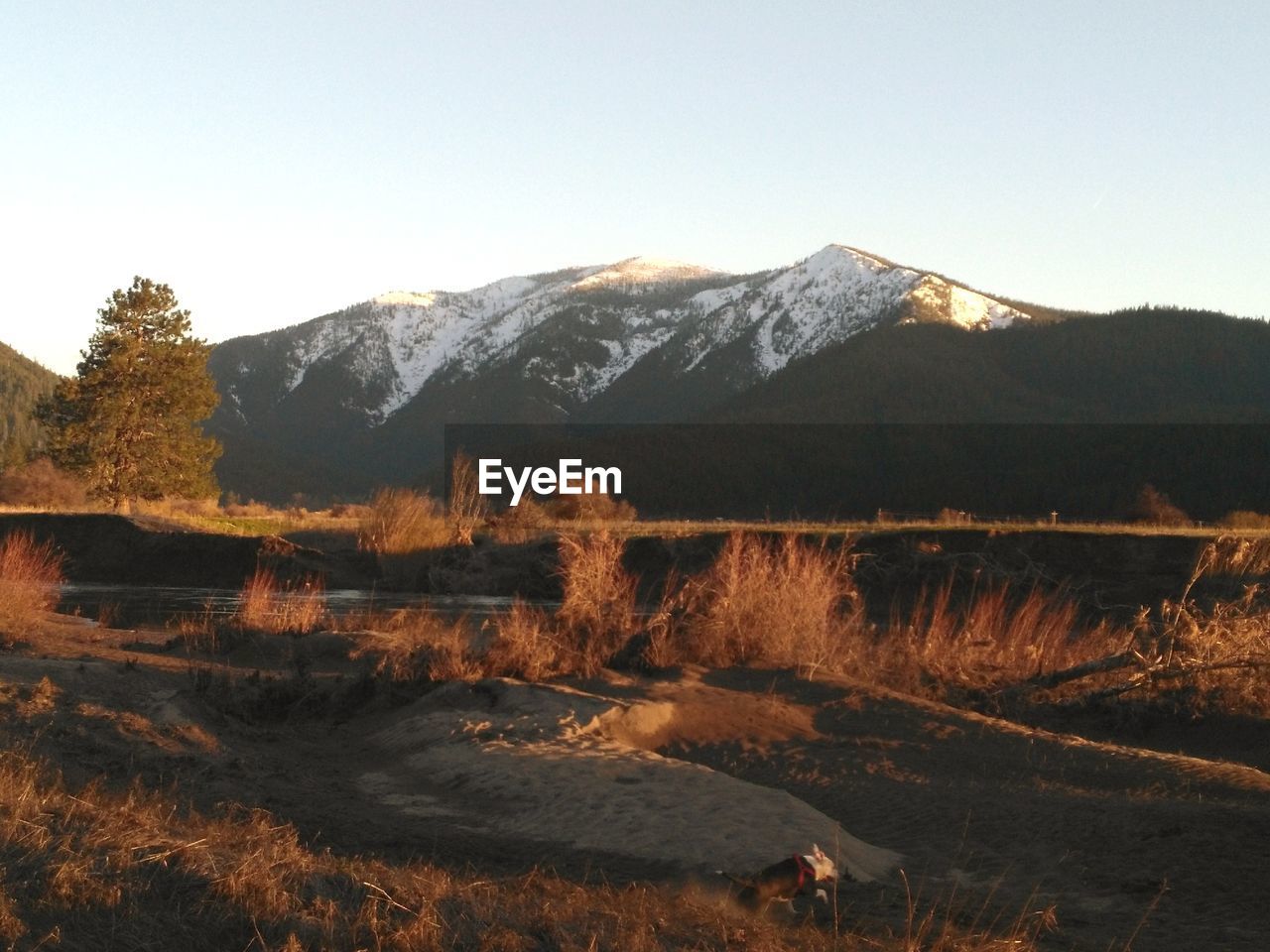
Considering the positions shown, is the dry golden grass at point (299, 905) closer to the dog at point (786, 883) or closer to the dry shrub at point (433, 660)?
the dog at point (786, 883)

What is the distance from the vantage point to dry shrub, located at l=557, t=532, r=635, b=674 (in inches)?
613

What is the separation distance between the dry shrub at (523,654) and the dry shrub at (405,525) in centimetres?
2515

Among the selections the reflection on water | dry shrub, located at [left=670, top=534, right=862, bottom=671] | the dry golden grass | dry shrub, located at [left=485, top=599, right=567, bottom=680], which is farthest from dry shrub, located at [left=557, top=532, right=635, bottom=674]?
the reflection on water

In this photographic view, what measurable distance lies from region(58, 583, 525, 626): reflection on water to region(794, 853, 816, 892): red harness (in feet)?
67.2

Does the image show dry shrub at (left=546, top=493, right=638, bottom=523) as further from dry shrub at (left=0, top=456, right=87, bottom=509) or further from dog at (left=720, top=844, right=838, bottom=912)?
dog at (left=720, top=844, right=838, bottom=912)

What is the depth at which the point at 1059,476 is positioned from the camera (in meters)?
86.8

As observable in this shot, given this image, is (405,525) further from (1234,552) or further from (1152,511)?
(1152,511)

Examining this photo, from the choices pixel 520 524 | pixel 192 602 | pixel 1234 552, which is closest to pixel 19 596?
pixel 192 602

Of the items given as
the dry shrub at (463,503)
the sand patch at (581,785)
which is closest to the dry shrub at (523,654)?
the sand patch at (581,785)

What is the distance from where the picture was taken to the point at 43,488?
54094 mm

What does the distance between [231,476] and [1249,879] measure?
13607 centimetres

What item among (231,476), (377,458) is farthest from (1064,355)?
(377,458)

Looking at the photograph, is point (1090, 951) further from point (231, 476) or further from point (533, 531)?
point (231, 476)

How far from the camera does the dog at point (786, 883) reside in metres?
7.01
